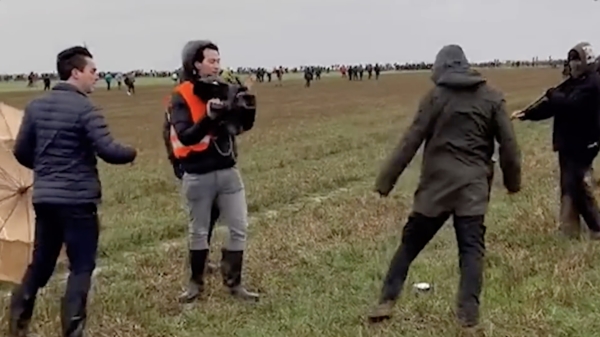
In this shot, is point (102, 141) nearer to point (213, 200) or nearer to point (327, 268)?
point (213, 200)

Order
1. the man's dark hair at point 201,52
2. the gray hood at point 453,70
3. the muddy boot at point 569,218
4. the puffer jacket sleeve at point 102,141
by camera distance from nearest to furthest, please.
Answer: the puffer jacket sleeve at point 102,141, the gray hood at point 453,70, the man's dark hair at point 201,52, the muddy boot at point 569,218

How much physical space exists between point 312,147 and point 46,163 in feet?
50.9

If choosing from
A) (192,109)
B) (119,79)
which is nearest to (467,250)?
(192,109)

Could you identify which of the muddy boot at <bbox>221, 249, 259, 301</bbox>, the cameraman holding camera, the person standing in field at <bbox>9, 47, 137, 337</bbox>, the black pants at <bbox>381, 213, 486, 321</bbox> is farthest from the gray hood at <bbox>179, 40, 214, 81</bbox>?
the black pants at <bbox>381, 213, 486, 321</bbox>

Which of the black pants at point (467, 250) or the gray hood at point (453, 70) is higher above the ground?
the gray hood at point (453, 70)

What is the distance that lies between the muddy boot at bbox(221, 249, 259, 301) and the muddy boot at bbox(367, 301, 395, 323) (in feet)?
4.03

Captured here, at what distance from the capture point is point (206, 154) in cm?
716

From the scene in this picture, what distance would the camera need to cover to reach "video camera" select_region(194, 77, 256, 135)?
22.6 feet

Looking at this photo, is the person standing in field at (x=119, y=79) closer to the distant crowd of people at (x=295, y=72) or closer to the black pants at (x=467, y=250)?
the distant crowd of people at (x=295, y=72)

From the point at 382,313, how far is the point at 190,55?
7.60ft

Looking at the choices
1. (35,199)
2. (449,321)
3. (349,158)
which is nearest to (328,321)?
(449,321)

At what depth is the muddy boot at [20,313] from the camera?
6.38m

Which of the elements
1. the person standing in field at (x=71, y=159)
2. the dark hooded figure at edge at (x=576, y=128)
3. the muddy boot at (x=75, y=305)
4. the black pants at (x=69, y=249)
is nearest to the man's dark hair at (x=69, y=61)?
the person standing in field at (x=71, y=159)

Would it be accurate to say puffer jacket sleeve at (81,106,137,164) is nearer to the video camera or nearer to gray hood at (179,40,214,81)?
the video camera
